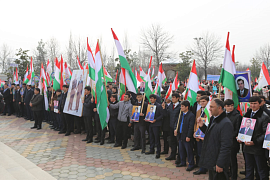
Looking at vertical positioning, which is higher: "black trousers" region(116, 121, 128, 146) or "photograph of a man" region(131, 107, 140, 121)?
"photograph of a man" region(131, 107, 140, 121)

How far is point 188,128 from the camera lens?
5.77 metres

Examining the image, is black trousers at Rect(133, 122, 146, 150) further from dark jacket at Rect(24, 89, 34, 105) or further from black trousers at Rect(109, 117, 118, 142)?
dark jacket at Rect(24, 89, 34, 105)

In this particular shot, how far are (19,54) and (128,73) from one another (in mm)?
19086

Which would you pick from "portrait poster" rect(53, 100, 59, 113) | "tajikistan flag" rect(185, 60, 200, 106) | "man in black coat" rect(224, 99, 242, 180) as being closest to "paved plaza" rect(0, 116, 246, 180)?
"man in black coat" rect(224, 99, 242, 180)

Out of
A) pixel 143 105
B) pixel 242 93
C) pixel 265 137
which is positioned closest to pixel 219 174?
pixel 265 137

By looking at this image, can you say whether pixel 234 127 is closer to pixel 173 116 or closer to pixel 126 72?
pixel 173 116

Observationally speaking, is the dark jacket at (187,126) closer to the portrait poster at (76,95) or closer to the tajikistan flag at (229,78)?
the tajikistan flag at (229,78)

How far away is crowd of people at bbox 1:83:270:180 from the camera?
3623 mm

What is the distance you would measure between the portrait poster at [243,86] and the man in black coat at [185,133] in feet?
4.44

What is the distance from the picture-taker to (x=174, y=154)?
645cm

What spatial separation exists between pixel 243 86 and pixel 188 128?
1.78m

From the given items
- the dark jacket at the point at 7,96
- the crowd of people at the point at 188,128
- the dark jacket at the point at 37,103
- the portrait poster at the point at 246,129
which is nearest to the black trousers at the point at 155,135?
the crowd of people at the point at 188,128

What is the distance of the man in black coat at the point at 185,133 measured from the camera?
223 inches

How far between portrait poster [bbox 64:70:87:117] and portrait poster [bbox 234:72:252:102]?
6003 millimetres
